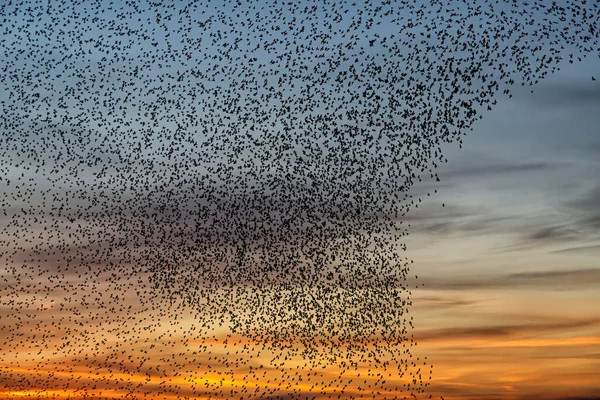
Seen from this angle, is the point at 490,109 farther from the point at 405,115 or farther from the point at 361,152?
the point at 361,152

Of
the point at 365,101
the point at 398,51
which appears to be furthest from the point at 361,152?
the point at 398,51

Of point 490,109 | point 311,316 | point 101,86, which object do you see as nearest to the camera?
point 490,109

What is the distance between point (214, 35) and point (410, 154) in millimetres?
10199

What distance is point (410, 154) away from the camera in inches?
1619

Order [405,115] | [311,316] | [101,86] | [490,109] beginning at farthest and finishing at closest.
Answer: [311,316]
[101,86]
[405,115]
[490,109]

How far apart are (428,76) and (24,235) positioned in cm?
2312

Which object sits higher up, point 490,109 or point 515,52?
point 515,52

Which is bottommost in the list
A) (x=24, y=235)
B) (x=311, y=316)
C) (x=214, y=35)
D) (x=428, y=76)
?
(x=311, y=316)

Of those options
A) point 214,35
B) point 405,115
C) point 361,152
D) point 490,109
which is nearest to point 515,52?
point 490,109

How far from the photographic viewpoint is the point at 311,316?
46719mm

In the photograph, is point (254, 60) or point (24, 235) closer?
point (254, 60)

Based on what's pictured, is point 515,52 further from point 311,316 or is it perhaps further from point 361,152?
point 311,316

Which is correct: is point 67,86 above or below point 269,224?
above

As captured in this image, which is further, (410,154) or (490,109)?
(410,154)
